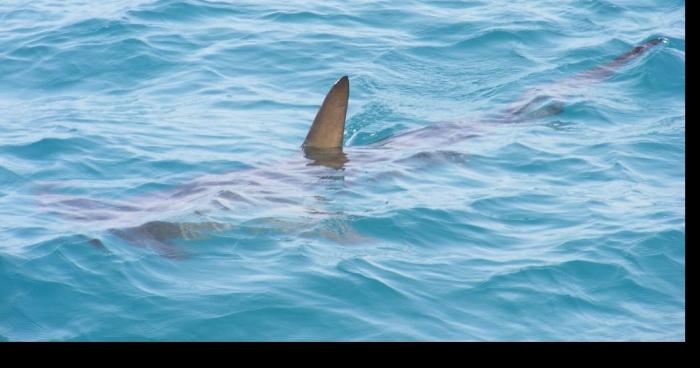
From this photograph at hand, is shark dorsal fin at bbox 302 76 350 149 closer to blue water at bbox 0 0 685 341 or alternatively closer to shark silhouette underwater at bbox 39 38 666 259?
shark silhouette underwater at bbox 39 38 666 259

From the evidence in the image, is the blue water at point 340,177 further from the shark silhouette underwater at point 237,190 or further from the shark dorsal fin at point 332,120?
the shark dorsal fin at point 332,120

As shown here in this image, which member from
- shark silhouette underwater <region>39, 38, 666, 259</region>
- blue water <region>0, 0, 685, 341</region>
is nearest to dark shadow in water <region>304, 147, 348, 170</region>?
shark silhouette underwater <region>39, 38, 666, 259</region>

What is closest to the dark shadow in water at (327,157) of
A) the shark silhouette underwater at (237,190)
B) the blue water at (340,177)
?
the shark silhouette underwater at (237,190)

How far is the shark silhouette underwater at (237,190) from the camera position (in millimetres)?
6816

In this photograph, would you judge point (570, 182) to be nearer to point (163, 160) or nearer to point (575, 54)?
point (163, 160)

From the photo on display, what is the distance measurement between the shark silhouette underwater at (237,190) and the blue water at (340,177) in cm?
4

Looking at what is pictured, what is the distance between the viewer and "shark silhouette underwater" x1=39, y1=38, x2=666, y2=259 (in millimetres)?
6816

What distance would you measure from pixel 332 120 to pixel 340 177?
542mm

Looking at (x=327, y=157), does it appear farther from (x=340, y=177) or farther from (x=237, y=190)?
(x=237, y=190)

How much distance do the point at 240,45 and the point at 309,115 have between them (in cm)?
288

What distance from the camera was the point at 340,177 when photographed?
793 centimetres

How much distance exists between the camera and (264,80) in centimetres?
1152
